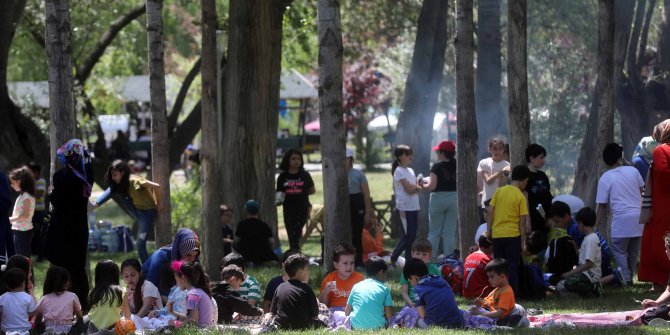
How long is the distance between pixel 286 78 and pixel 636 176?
1078 inches

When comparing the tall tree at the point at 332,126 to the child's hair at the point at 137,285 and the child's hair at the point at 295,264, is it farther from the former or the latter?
the child's hair at the point at 137,285

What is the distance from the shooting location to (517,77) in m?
14.7

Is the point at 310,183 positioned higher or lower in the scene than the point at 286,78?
lower

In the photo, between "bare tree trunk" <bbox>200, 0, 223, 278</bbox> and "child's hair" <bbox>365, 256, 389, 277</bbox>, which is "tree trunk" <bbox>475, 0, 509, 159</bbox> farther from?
"child's hair" <bbox>365, 256, 389, 277</bbox>

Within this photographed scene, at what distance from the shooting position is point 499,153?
592 inches

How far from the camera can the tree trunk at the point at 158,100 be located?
46.9 feet

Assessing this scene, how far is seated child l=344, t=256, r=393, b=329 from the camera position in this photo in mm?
10805

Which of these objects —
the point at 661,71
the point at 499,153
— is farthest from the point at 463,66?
the point at 661,71

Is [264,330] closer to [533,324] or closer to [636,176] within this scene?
[533,324]

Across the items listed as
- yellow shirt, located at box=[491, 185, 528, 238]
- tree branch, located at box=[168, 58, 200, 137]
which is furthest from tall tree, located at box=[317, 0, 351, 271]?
tree branch, located at box=[168, 58, 200, 137]

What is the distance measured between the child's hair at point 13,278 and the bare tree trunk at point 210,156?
4.31m

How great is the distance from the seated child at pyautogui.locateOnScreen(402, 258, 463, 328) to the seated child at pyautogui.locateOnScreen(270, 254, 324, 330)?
94 cm

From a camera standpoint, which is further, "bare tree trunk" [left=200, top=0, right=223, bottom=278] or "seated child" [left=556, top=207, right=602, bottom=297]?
A: "bare tree trunk" [left=200, top=0, right=223, bottom=278]

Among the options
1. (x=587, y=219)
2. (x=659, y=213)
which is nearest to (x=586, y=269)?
(x=587, y=219)
